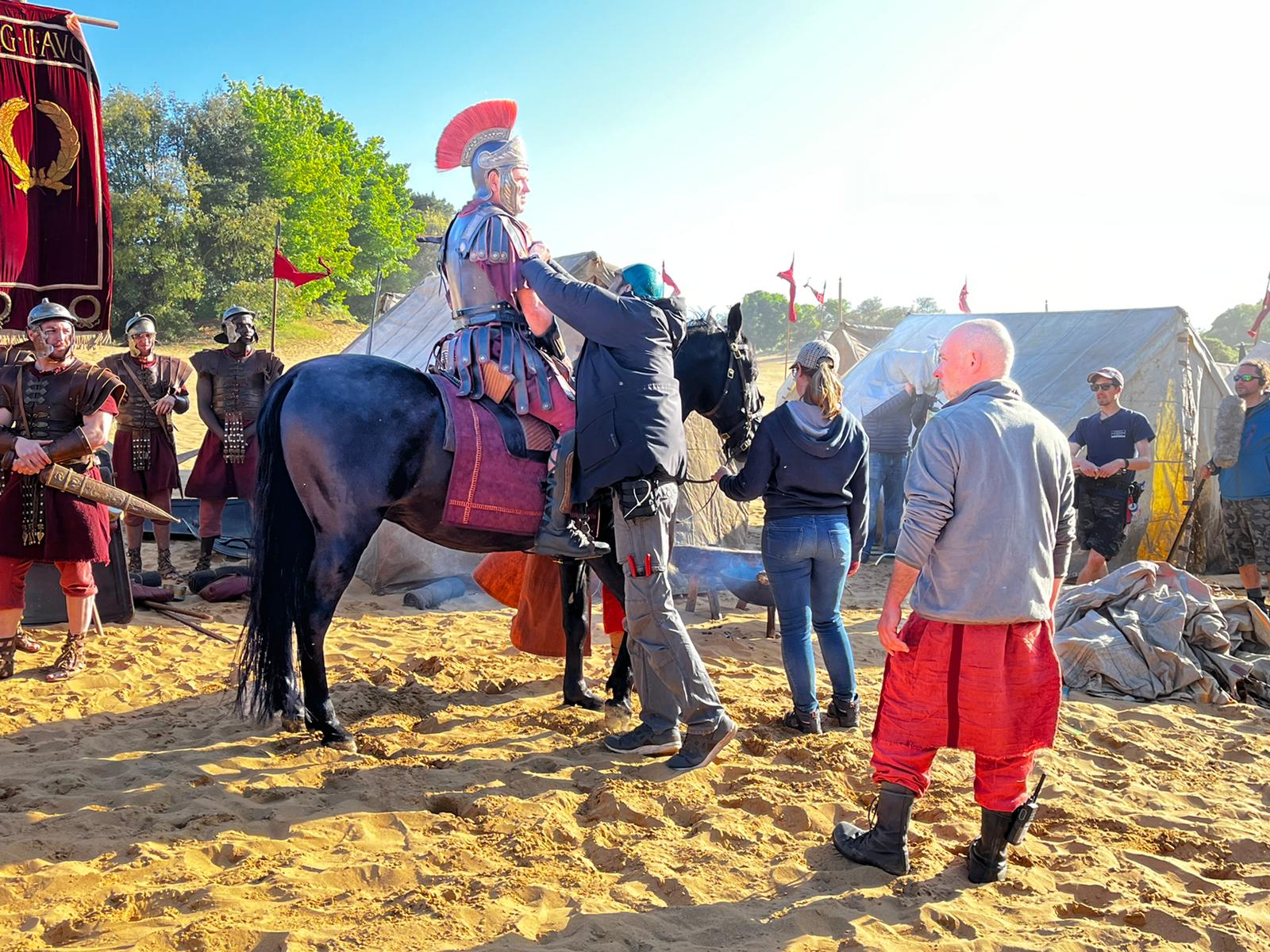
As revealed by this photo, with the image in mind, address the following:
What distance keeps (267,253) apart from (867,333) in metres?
17.1

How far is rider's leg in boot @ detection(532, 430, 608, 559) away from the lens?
3.84m

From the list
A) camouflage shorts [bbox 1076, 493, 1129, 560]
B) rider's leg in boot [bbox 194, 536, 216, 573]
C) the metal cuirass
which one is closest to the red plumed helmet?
the metal cuirass

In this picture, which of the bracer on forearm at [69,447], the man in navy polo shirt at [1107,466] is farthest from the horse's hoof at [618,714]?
the man in navy polo shirt at [1107,466]

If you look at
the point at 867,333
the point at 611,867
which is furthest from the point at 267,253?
the point at 611,867

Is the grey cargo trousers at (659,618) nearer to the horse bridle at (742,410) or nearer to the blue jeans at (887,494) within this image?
the horse bridle at (742,410)

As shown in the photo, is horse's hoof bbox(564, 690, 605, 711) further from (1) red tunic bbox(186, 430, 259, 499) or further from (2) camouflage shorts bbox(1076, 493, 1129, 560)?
(2) camouflage shorts bbox(1076, 493, 1129, 560)

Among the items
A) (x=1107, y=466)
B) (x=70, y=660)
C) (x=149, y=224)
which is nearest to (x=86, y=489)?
(x=70, y=660)

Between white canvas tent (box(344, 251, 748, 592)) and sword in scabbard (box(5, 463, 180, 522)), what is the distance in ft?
7.78

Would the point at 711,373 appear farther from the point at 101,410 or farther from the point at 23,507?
the point at 23,507

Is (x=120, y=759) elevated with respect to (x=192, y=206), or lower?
lower

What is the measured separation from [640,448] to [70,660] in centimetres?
339

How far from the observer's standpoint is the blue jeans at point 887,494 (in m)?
9.68

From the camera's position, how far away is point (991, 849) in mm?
2842

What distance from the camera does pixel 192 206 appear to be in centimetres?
2472
